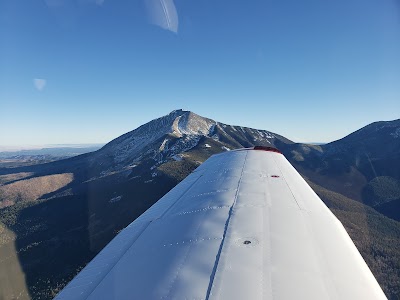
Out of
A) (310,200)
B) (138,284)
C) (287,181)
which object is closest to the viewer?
(138,284)

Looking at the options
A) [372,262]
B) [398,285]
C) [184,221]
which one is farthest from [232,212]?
[372,262]

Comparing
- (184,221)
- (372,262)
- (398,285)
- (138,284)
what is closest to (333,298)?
(138,284)

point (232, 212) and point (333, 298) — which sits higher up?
point (232, 212)

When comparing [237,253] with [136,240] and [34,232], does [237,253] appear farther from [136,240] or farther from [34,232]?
[34,232]

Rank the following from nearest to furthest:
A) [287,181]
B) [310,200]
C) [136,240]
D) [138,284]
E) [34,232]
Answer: [138,284] < [136,240] < [310,200] < [287,181] < [34,232]

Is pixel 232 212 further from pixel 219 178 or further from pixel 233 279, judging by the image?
pixel 219 178

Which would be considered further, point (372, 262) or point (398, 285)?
point (372, 262)

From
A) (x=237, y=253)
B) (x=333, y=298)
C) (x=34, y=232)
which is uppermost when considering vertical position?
(x=237, y=253)
